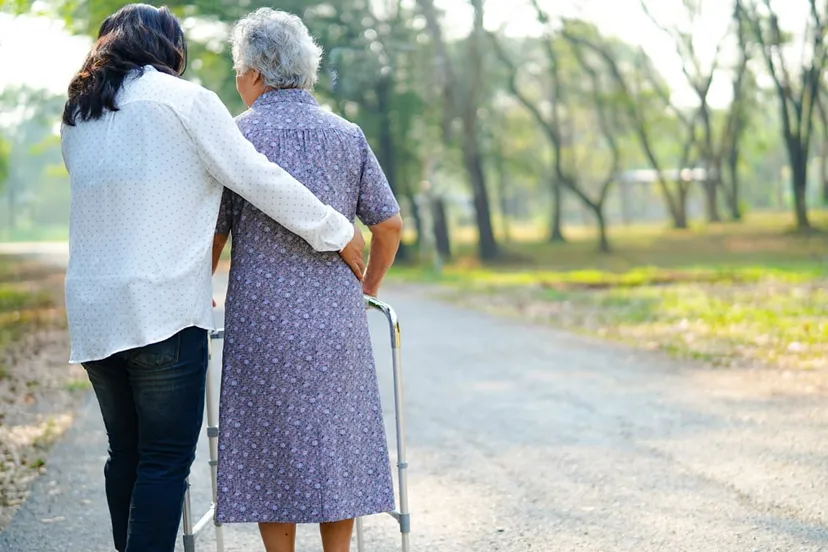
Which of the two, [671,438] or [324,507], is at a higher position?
[324,507]

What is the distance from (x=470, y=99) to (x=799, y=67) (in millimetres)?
10791

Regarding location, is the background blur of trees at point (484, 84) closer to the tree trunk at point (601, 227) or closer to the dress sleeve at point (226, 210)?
the tree trunk at point (601, 227)

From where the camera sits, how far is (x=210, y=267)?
11.3ft

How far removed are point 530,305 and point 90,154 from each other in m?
13.8

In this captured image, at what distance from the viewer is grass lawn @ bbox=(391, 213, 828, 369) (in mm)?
10977

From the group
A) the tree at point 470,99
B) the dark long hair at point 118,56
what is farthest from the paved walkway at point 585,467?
the tree at point 470,99

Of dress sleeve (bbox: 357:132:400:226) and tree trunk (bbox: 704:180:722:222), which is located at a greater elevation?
dress sleeve (bbox: 357:132:400:226)

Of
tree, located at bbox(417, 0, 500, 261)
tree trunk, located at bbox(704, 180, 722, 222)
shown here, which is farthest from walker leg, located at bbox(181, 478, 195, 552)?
tree trunk, located at bbox(704, 180, 722, 222)

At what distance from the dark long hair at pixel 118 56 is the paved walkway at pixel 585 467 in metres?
2.03

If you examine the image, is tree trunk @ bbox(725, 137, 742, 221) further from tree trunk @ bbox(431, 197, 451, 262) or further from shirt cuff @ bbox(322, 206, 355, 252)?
shirt cuff @ bbox(322, 206, 355, 252)

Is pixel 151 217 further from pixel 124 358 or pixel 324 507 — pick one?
pixel 324 507

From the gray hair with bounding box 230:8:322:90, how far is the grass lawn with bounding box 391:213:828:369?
6703 millimetres

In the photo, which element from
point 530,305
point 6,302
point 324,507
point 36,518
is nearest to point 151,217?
point 324,507

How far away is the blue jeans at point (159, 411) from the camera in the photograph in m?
3.25
